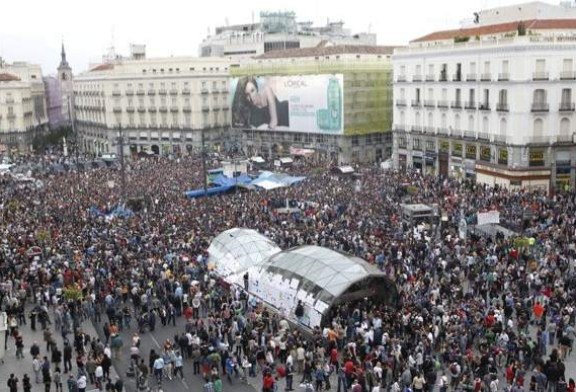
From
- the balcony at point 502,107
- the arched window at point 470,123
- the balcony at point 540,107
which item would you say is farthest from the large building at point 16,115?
the balcony at point 540,107

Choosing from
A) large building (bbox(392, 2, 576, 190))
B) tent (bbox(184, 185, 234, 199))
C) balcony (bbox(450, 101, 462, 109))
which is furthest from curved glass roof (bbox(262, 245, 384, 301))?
balcony (bbox(450, 101, 462, 109))

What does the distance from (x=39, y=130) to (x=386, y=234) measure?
85.4m

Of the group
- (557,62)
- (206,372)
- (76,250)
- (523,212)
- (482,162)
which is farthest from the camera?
(482,162)

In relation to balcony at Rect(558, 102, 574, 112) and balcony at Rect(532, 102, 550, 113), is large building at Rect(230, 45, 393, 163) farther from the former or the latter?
balcony at Rect(558, 102, 574, 112)

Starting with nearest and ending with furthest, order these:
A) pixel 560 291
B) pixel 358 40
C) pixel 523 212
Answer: pixel 560 291
pixel 523 212
pixel 358 40

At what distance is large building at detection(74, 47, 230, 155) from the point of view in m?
87.1

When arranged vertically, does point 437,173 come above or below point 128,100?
below

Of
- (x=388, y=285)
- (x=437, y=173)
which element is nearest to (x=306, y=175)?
(x=437, y=173)

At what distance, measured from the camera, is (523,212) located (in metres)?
37.7

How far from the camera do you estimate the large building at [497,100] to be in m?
48.8

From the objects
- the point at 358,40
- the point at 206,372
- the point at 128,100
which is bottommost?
the point at 206,372

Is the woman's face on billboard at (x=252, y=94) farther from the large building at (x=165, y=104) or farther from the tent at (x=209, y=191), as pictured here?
the tent at (x=209, y=191)

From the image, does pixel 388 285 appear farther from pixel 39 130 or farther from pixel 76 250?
pixel 39 130

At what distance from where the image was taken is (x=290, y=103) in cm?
7725
